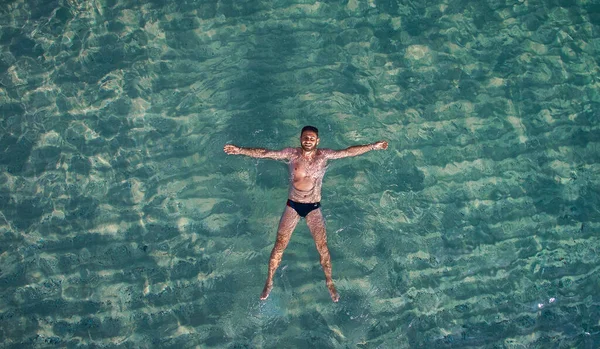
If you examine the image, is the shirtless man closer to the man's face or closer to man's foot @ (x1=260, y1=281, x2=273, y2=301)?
man's foot @ (x1=260, y1=281, x2=273, y2=301)

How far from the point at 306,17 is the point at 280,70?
39.3 inches

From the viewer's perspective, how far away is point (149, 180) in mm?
6527

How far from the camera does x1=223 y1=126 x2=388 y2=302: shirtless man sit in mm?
5887

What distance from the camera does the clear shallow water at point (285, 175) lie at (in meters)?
6.24

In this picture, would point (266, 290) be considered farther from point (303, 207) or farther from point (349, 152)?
point (349, 152)

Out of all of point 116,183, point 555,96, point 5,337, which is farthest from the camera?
point 555,96

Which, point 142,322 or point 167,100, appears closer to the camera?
point 142,322

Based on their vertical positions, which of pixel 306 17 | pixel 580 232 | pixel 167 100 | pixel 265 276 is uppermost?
pixel 306 17

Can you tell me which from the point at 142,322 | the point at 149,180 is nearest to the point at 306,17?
the point at 149,180

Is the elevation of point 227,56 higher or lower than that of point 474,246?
higher

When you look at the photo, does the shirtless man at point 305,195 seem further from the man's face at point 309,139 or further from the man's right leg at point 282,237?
the man's face at point 309,139

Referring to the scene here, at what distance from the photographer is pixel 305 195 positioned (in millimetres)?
5895

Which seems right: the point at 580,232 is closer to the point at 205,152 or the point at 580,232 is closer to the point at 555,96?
the point at 555,96

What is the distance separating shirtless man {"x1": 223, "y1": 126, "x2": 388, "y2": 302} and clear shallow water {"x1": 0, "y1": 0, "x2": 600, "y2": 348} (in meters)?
0.45
